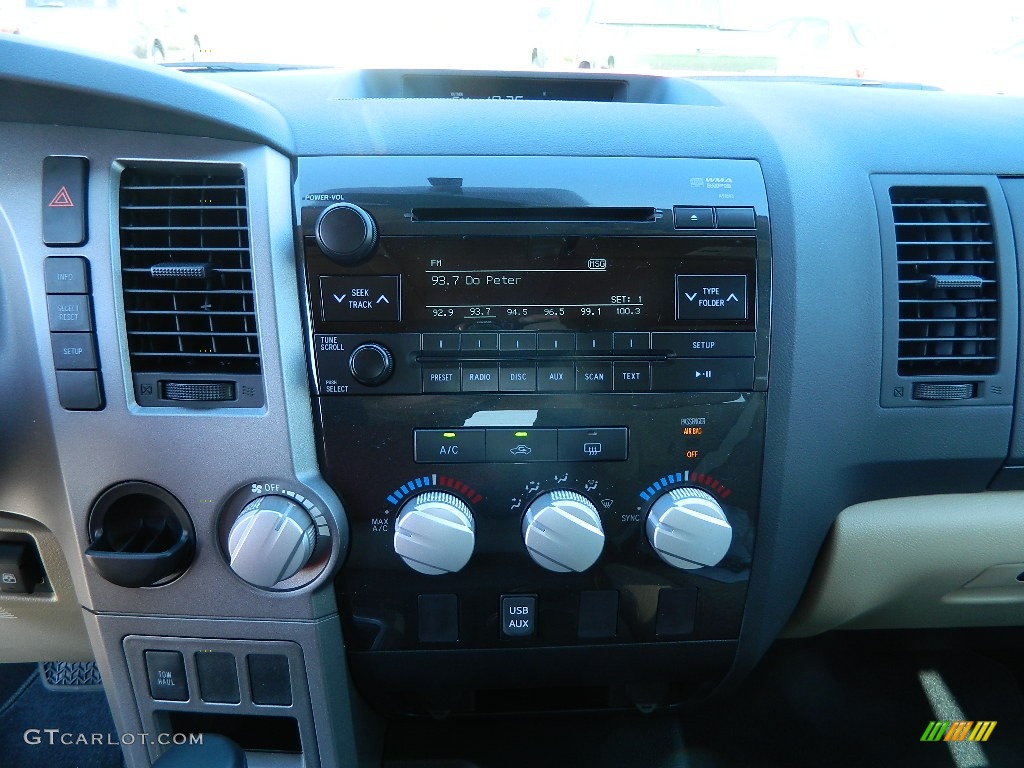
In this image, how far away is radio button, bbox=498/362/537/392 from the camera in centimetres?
97

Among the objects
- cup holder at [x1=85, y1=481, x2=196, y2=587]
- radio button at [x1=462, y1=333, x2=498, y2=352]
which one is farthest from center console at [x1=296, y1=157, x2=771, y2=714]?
cup holder at [x1=85, y1=481, x2=196, y2=587]

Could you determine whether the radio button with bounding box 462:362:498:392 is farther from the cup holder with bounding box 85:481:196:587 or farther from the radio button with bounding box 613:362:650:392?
the cup holder with bounding box 85:481:196:587

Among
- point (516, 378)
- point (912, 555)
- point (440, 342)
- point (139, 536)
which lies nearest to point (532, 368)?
point (516, 378)

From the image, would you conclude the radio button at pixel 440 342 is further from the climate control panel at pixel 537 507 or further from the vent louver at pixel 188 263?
the vent louver at pixel 188 263

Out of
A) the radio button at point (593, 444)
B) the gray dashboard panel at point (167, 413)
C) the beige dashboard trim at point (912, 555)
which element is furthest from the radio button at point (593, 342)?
the beige dashboard trim at point (912, 555)

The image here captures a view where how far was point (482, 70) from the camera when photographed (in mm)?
1292

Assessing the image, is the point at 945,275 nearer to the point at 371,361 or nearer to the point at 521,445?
the point at 521,445

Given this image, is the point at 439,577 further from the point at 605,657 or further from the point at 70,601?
the point at 70,601

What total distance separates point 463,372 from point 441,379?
0.10ft

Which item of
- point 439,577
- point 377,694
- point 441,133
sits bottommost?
point 377,694

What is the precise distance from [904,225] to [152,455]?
1.09 m

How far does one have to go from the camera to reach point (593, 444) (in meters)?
1.00

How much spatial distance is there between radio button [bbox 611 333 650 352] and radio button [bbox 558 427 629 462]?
0.37 feet

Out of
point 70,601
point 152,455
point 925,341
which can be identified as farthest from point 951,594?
point 70,601
